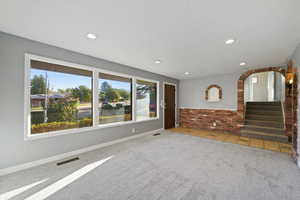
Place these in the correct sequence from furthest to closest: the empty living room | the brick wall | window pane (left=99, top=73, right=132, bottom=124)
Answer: the brick wall, window pane (left=99, top=73, right=132, bottom=124), the empty living room

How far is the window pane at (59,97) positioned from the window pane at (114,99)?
328mm

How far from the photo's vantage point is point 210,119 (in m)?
5.15

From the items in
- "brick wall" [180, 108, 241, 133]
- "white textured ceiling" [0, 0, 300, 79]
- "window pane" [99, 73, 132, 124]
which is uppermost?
"white textured ceiling" [0, 0, 300, 79]

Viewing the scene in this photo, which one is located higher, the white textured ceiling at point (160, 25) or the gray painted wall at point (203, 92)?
the white textured ceiling at point (160, 25)

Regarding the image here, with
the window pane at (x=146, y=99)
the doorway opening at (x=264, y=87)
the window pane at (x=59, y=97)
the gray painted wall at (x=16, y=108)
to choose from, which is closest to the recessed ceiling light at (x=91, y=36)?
the gray painted wall at (x=16, y=108)

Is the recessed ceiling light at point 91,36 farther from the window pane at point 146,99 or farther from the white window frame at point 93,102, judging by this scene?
the window pane at point 146,99

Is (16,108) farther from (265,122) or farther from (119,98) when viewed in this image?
(265,122)

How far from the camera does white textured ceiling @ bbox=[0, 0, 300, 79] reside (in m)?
1.41

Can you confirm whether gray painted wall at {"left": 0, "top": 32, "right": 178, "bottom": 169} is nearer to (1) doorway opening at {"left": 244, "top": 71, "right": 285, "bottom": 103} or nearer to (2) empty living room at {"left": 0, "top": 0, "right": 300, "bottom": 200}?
(2) empty living room at {"left": 0, "top": 0, "right": 300, "bottom": 200}

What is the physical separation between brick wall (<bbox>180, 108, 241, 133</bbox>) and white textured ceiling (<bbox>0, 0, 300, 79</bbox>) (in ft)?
8.44

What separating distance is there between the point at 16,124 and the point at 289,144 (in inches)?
254

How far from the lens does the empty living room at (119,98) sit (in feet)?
5.09

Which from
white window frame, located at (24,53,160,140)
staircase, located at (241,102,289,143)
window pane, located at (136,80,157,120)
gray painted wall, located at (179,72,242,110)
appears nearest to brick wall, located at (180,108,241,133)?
gray painted wall, located at (179,72,242,110)

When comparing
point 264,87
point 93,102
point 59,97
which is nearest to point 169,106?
point 93,102
